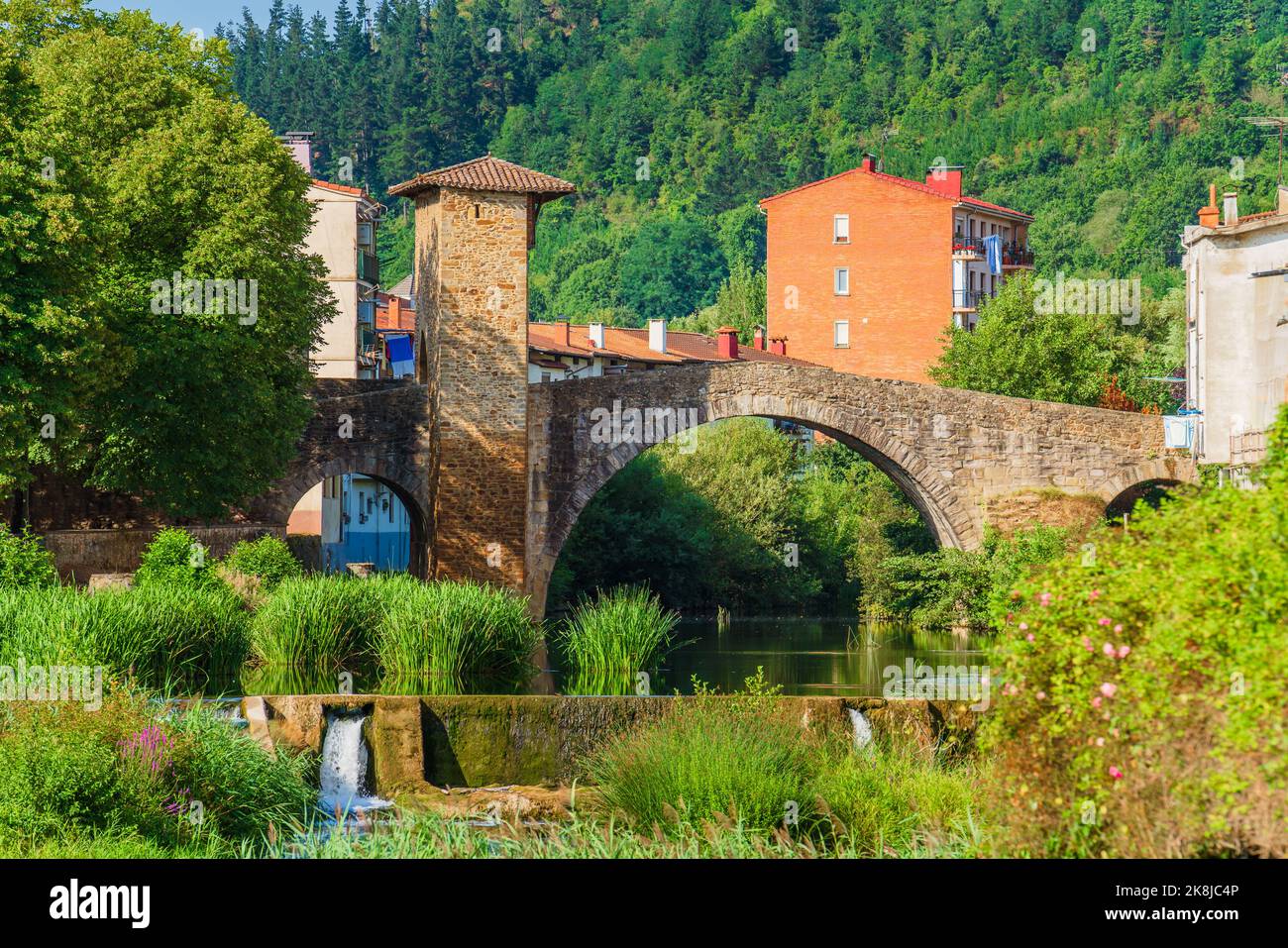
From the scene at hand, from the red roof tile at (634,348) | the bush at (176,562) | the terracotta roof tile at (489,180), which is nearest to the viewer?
the bush at (176,562)

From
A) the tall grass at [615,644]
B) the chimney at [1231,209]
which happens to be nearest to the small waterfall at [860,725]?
the tall grass at [615,644]

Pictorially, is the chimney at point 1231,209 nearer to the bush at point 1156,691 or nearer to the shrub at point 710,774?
the shrub at point 710,774

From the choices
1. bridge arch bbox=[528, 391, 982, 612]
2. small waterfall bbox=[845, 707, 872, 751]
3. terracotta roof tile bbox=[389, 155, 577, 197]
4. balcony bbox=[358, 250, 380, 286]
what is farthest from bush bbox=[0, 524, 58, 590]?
balcony bbox=[358, 250, 380, 286]

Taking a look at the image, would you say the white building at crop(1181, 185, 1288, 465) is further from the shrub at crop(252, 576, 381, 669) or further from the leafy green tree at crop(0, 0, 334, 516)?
the shrub at crop(252, 576, 381, 669)

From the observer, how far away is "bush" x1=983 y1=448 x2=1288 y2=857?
6777 millimetres

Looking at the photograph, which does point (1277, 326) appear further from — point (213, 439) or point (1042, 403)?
point (213, 439)

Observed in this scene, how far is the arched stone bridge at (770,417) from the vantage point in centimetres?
2941

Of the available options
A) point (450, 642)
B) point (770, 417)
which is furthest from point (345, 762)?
point (770, 417)

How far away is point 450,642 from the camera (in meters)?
17.5

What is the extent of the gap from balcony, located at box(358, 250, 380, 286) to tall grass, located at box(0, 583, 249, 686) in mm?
23412

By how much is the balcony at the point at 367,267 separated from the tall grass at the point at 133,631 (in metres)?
23.4

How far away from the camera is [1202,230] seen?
29.1m

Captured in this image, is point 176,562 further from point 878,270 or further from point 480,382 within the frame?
point 878,270

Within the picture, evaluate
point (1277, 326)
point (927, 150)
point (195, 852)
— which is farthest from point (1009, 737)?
point (927, 150)
